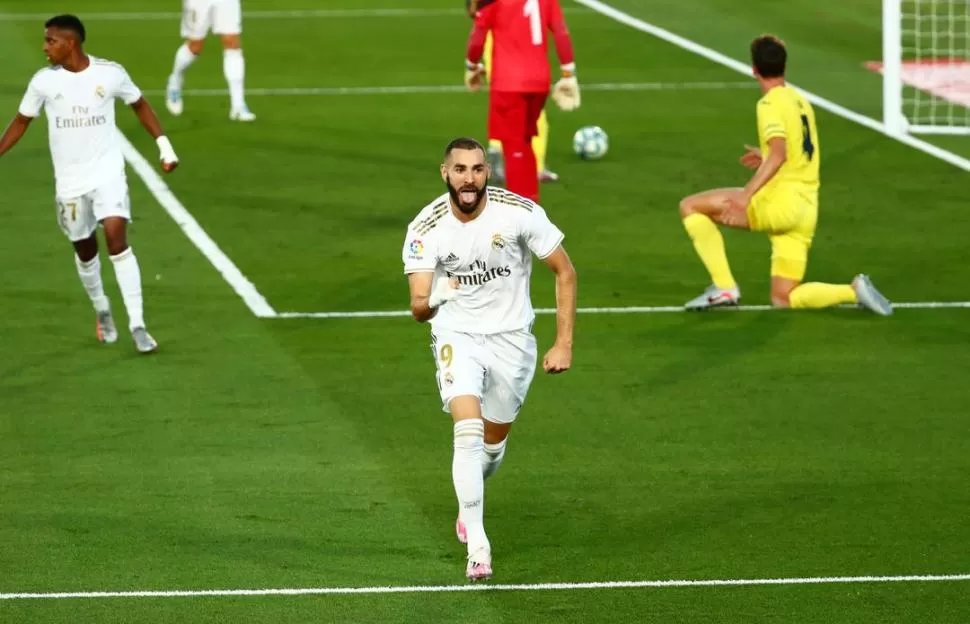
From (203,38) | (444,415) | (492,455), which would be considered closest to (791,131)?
(444,415)

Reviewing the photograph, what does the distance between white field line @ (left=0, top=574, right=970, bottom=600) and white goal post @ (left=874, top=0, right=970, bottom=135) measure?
1290 centimetres

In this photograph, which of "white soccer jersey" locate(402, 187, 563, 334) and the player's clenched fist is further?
"white soccer jersey" locate(402, 187, 563, 334)

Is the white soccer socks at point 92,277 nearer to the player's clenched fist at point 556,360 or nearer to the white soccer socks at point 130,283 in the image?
the white soccer socks at point 130,283

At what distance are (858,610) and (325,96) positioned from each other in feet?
53.5

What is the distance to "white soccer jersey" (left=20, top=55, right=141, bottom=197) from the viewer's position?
514 inches

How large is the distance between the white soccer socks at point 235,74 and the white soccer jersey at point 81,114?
9.04 m

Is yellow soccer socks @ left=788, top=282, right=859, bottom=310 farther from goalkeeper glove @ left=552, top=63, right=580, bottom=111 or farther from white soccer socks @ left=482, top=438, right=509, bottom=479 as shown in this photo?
white soccer socks @ left=482, top=438, right=509, bottom=479

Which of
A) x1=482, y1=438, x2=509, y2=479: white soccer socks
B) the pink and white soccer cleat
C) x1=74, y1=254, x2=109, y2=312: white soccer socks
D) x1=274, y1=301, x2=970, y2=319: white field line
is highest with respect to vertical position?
x1=74, y1=254, x2=109, y2=312: white soccer socks

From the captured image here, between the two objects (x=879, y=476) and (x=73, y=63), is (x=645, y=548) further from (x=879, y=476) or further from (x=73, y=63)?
(x=73, y=63)

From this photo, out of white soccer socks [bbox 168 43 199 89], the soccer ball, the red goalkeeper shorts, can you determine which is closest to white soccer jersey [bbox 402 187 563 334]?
the red goalkeeper shorts

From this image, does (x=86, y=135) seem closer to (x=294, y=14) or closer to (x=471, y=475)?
(x=471, y=475)

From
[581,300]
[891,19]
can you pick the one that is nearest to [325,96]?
[891,19]

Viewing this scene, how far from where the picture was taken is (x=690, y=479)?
10781 millimetres

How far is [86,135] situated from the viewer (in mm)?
13141
